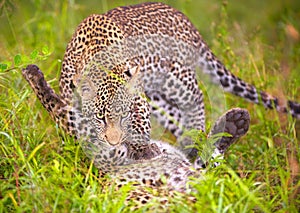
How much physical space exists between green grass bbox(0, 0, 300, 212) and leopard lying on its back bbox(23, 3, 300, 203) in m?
0.22

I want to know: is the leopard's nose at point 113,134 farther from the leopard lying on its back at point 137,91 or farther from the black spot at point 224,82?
the black spot at point 224,82

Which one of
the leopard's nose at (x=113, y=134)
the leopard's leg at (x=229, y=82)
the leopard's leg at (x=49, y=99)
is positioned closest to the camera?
the leopard's nose at (x=113, y=134)

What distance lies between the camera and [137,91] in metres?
6.75

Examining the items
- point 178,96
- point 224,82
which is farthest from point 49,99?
point 224,82

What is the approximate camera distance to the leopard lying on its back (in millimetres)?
6336

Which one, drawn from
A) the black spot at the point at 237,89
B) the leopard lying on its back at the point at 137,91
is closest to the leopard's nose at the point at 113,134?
the leopard lying on its back at the point at 137,91

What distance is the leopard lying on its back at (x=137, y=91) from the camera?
6.34m

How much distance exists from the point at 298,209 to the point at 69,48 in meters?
2.77

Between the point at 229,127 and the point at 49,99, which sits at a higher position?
the point at 49,99

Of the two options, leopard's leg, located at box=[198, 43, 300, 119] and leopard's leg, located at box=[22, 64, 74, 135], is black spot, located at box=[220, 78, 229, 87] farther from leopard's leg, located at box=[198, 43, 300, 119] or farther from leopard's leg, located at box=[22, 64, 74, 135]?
leopard's leg, located at box=[22, 64, 74, 135]

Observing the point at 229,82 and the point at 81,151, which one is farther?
the point at 229,82

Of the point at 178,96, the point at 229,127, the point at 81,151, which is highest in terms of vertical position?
the point at 178,96

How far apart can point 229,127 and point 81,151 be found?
4.71 feet

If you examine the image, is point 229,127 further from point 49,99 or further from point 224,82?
point 49,99
